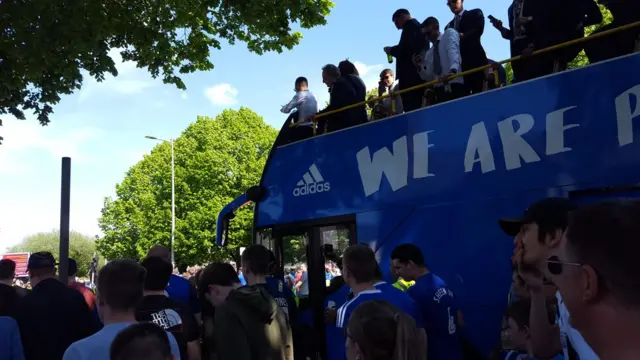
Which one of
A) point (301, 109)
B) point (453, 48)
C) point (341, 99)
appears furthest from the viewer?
point (301, 109)

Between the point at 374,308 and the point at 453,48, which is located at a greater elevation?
the point at 453,48

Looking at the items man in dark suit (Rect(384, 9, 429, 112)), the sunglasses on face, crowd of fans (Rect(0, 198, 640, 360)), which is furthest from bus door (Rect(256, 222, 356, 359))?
the sunglasses on face

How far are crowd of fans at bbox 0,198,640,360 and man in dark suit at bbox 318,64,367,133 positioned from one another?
9.36 ft

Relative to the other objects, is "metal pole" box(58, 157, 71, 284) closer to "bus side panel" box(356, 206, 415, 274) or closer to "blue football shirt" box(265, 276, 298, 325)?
"blue football shirt" box(265, 276, 298, 325)

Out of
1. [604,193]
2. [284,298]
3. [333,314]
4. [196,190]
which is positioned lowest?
[333,314]

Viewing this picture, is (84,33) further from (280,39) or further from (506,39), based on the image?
(506,39)

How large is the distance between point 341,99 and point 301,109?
3.04 ft

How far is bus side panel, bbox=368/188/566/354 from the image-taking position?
5199mm

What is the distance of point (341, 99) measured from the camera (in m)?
7.75

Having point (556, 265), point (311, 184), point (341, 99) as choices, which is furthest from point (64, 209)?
point (341, 99)

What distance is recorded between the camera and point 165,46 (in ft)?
28.2

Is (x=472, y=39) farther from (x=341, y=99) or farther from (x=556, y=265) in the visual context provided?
(x=556, y=265)

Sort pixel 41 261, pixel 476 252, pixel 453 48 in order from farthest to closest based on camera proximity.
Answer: pixel 453 48
pixel 476 252
pixel 41 261

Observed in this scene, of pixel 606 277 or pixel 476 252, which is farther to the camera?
pixel 476 252
